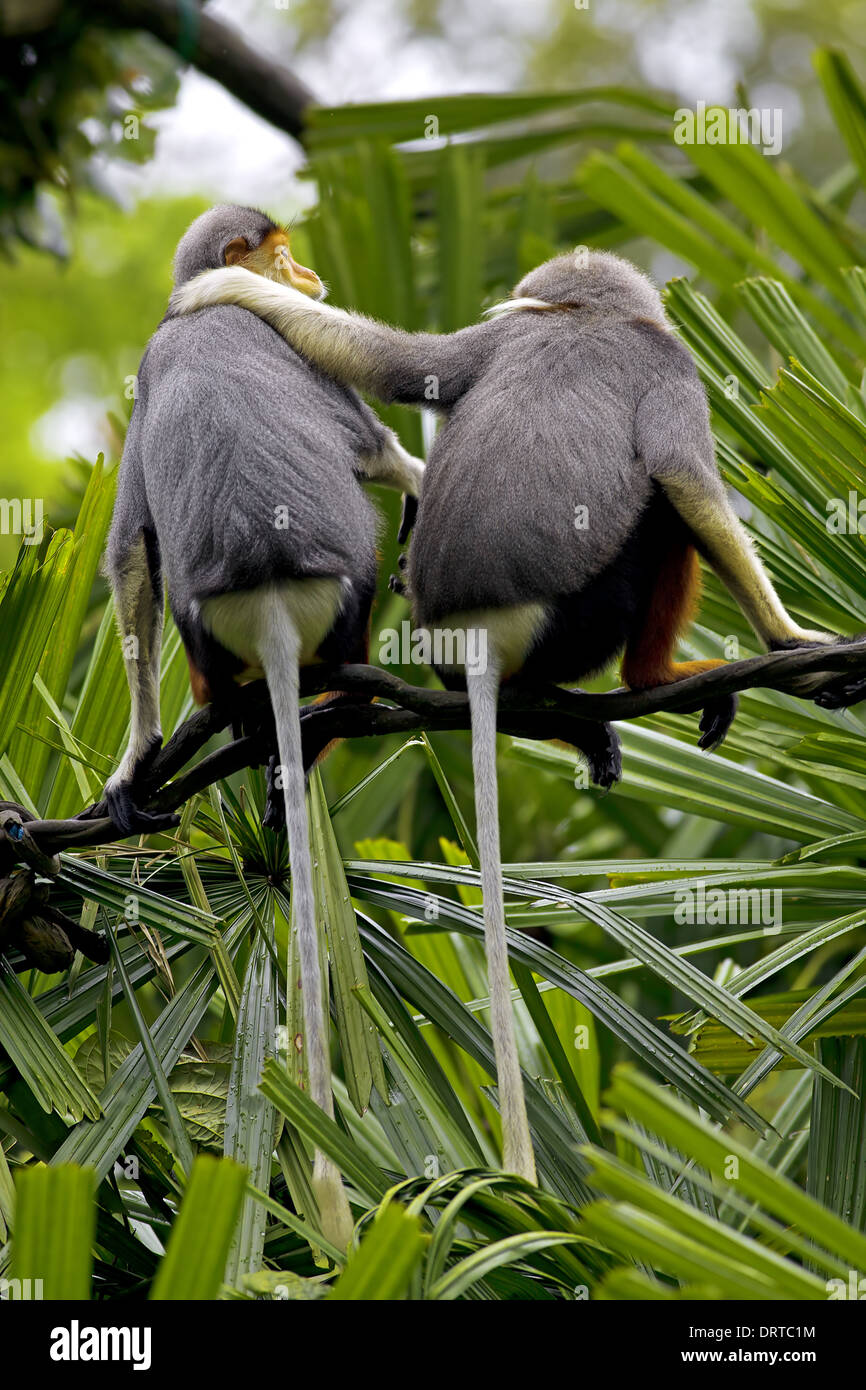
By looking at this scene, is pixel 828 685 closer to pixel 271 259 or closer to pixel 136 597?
pixel 136 597

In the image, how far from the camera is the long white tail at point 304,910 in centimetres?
211

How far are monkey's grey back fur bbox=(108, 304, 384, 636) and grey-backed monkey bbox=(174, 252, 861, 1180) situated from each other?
0.45 feet

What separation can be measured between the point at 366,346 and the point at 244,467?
1.54ft

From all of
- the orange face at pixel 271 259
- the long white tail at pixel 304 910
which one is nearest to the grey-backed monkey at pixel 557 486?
the orange face at pixel 271 259

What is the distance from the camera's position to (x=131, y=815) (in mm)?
2662

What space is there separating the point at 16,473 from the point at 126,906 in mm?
13154

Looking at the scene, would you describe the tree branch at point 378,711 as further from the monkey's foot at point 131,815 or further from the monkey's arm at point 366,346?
the monkey's arm at point 366,346

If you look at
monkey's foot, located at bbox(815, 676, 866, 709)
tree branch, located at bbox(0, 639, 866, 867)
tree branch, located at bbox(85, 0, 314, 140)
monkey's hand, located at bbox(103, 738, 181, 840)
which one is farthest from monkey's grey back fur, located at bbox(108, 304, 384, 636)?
tree branch, located at bbox(85, 0, 314, 140)

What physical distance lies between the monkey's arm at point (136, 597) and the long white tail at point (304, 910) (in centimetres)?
54

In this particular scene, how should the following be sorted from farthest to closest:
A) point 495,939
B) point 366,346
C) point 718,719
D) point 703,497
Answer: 1. point 718,719
2. point 366,346
3. point 703,497
4. point 495,939

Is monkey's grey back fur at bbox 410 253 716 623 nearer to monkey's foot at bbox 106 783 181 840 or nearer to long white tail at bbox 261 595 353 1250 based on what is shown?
long white tail at bbox 261 595 353 1250

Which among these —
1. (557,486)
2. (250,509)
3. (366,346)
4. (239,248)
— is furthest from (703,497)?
(239,248)

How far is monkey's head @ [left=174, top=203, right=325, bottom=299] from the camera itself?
10.6 feet
